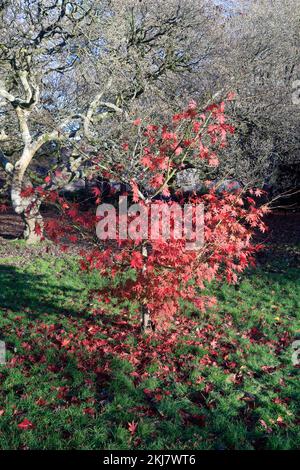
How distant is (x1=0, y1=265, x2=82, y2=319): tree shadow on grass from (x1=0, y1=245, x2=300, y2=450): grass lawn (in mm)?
42

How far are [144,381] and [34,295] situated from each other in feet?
13.6

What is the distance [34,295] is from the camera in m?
8.48

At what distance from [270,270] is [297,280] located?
107 centimetres

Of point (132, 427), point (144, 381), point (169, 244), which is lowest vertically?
point (132, 427)

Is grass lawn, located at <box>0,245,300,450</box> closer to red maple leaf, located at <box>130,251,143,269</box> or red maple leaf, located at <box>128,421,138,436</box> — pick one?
red maple leaf, located at <box>128,421,138,436</box>

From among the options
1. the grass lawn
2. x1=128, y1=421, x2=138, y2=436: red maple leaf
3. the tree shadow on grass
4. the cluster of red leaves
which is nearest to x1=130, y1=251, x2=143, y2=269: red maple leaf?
the cluster of red leaves

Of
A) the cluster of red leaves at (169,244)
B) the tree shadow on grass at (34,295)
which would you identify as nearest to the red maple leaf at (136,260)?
the cluster of red leaves at (169,244)

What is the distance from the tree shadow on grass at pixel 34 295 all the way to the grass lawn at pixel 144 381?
0.04 metres

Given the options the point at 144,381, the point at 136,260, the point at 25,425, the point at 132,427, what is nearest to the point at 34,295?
the point at 136,260

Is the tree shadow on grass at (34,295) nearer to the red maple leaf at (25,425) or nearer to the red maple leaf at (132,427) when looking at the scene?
the red maple leaf at (25,425)

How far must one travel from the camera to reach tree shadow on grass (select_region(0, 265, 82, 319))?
305 inches

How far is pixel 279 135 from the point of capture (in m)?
15.5

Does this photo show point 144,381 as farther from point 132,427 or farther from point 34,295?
point 34,295
